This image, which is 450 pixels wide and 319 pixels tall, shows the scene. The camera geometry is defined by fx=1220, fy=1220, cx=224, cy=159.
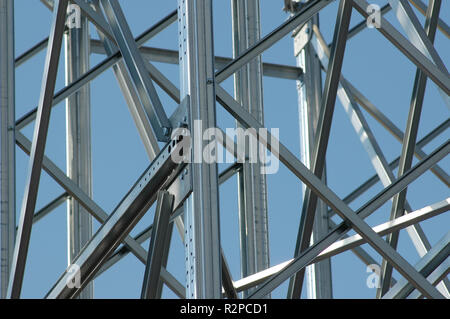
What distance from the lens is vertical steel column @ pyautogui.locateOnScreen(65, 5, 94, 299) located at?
14.2m

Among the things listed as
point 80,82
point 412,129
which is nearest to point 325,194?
point 412,129

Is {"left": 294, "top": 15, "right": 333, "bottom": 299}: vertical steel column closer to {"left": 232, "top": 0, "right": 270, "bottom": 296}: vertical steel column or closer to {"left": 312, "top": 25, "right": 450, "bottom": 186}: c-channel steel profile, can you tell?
{"left": 312, "top": 25, "right": 450, "bottom": 186}: c-channel steel profile

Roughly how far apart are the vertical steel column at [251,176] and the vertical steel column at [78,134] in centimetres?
185

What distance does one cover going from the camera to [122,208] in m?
8.89

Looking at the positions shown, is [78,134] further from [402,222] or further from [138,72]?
[138,72]

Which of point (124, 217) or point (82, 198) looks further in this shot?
point (82, 198)

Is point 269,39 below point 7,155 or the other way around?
below

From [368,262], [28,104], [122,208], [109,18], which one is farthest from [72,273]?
[28,104]

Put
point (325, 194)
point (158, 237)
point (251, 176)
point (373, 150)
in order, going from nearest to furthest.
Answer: point (158, 237)
point (325, 194)
point (373, 150)
point (251, 176)

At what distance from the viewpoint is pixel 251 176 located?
13.8 meters

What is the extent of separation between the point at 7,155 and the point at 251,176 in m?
2.97

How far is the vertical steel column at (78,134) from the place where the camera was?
14250 mm
